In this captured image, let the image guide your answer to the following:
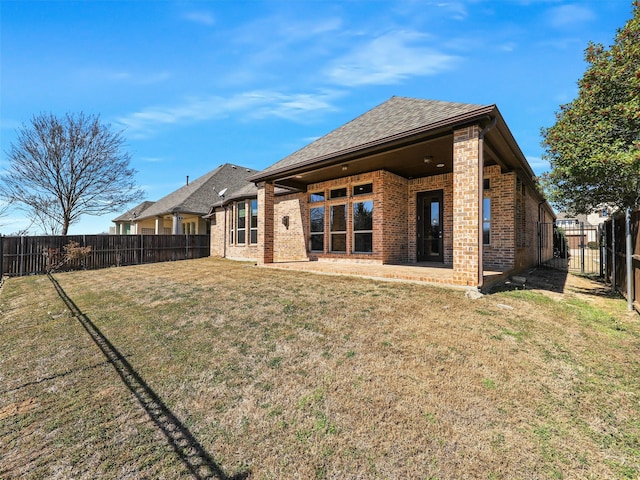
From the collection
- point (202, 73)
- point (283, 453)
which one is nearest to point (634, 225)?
point (283, 453)

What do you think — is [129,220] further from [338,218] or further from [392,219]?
[392,219]

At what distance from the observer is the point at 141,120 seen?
11812 millimetres

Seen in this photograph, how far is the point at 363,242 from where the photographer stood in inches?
391

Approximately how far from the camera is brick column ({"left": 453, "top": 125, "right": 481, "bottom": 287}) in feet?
17.5

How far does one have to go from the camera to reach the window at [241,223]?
14.7m

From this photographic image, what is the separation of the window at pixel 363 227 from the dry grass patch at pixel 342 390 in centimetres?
471

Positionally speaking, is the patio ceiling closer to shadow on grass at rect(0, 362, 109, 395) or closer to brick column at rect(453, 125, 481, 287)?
brick column at rect(453, 125, 481, 287)

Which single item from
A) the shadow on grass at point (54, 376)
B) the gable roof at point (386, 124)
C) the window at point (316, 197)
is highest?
the gable roof at point (386, 124)

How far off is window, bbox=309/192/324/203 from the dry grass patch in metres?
6.67

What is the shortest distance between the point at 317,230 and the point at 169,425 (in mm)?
9338

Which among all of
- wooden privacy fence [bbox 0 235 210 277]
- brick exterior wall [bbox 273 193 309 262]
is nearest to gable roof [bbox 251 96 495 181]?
brick exterior wall [bbox 273 193 309 262]

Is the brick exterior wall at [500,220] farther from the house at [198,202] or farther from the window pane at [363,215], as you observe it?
the house at [198,202]

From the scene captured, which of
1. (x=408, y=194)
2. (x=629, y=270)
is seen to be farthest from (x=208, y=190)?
(x=629, y=270)

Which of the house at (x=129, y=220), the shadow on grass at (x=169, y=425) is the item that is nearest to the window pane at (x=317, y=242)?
the shadow on grass at (x=169, y=425)
